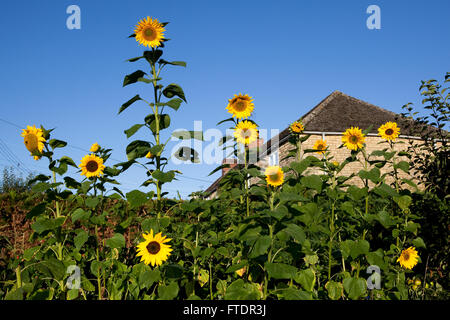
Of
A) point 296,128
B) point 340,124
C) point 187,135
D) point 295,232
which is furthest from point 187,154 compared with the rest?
point 340,124

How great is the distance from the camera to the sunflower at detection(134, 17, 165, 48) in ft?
8.60

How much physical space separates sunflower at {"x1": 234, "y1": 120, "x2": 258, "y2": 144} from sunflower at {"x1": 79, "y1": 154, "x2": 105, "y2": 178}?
120 centimetres

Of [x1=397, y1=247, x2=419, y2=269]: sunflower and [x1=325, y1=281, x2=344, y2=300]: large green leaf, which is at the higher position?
[x1=397, y1=247, x2=419, y2=269]: sunflower

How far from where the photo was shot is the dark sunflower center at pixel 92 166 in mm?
2988

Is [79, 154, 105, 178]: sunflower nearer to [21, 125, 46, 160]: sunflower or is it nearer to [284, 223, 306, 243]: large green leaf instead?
[21, 125, 46, 160]: sunflower

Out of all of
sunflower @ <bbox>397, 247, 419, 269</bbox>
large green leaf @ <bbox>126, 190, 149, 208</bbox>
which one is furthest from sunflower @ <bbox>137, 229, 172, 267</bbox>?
sunflower @ <bbox>397, 247, 419, 269</bbox>

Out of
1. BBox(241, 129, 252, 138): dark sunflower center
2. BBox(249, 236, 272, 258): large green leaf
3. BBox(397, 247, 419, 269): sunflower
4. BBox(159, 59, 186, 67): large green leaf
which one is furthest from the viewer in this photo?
BBox(397, 247, 419, 269): sunflower

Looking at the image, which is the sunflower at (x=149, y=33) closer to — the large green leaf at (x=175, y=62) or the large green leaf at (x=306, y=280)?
the large green leaf at (x=175, y=62)

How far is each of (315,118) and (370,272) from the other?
64.1ft

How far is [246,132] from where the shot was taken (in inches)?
121

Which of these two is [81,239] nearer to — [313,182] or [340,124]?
[313,182]
